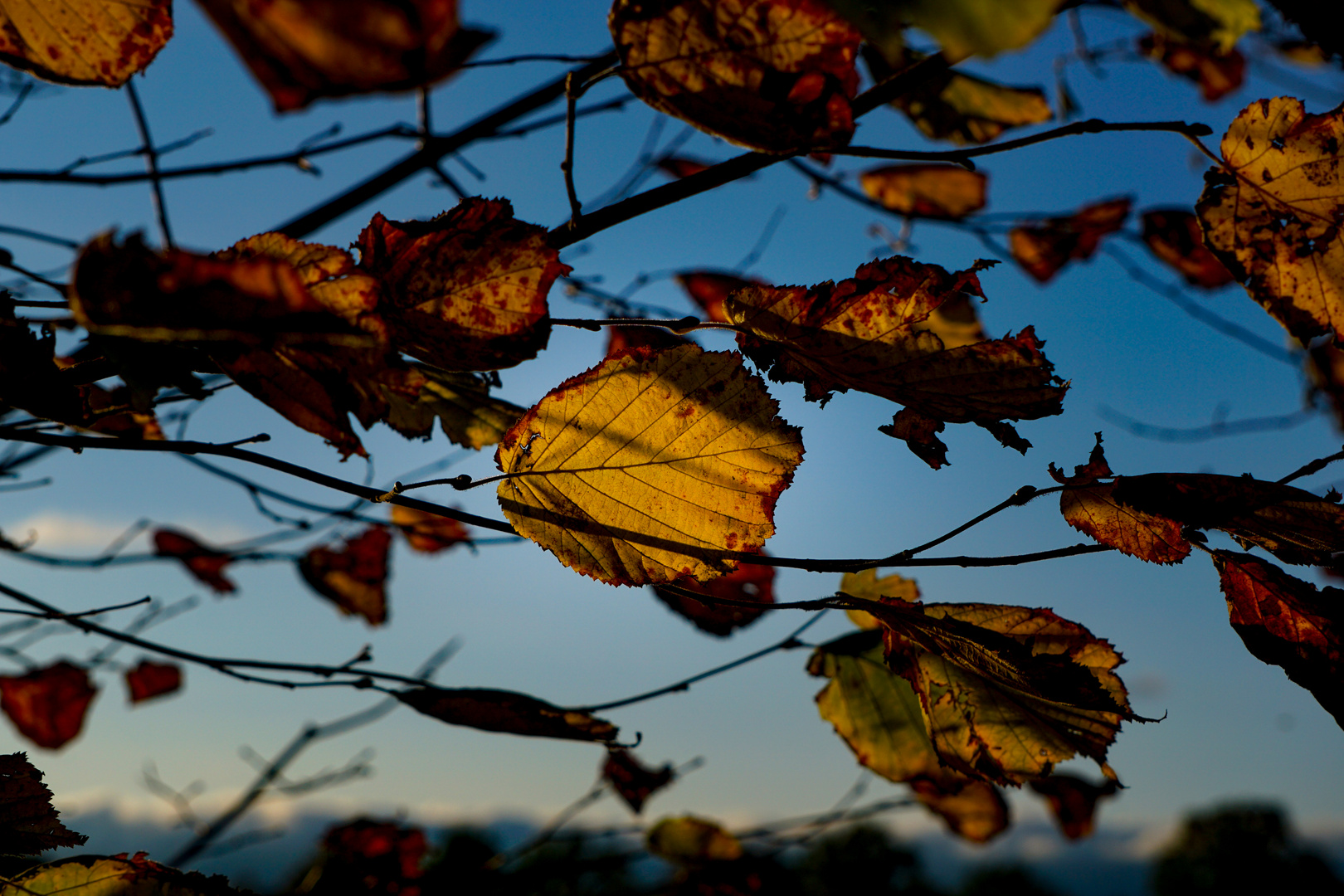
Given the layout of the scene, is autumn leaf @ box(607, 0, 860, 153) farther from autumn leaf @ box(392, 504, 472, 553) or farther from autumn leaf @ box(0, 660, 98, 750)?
autumn leaf @ box(0, 660, 98, 750)

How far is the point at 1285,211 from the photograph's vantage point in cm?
61

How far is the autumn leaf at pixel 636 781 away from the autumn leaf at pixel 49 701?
1459 mm

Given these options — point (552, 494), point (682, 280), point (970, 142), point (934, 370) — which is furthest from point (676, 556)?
point (682, 280)

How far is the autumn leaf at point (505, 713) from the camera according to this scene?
0.76 meters

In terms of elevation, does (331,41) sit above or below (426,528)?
below

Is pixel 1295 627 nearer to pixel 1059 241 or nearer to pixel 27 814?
pixel 27 814

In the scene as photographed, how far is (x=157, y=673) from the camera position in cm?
237

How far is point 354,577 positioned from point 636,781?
91 centimetres

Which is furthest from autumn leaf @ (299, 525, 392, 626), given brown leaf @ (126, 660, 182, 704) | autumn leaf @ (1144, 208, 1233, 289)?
autumn leaf @ (1144, 208, 1233, 289)

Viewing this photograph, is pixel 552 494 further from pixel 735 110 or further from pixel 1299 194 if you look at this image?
pixel 1299 194

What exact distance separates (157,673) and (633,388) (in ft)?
8.13

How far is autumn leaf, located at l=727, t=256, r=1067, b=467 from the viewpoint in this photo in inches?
20.8

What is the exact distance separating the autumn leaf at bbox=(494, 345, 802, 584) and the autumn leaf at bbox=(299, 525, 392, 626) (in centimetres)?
145

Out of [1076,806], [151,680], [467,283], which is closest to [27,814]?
[467,283]
